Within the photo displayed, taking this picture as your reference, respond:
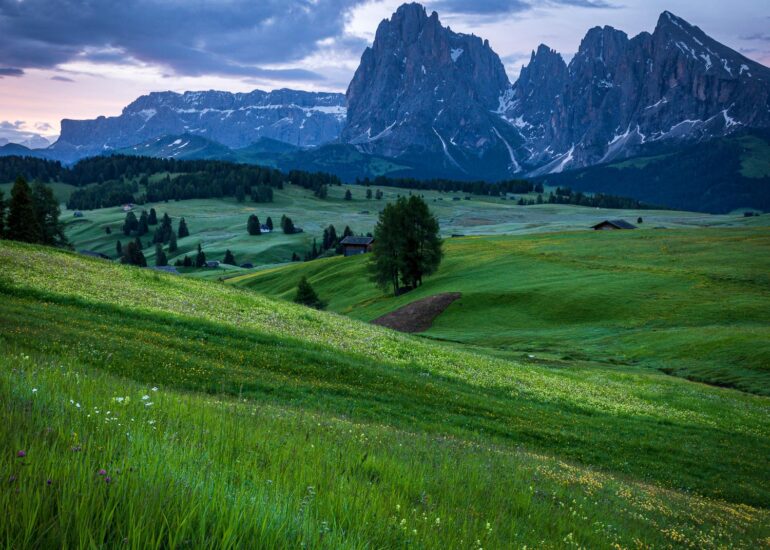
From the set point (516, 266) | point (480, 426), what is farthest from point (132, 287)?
point (516, 266)

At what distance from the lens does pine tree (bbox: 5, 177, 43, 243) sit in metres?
88.8

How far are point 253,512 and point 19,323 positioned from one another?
2129 cm

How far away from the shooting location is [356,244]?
168m

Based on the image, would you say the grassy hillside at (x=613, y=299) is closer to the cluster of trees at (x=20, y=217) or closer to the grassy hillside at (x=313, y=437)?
the grassy hillside at (x=313, y=437)

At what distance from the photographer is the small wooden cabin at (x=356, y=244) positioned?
167 m

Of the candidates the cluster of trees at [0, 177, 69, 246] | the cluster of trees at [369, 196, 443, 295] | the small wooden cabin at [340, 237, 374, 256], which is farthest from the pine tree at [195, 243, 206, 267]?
the cluster of trees at [369, 196, 443, 295]

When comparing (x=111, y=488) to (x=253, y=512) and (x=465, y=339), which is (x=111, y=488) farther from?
(x=465, y=339)

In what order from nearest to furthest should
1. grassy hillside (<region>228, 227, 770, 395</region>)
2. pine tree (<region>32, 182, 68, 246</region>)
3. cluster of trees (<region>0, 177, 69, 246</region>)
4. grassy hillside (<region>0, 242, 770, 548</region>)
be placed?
1. grassy hillside (<region>0, 242, 770, 548</region>)
2. grassy hillside (<region>228, 227, 770, 395</region>)
3. cluster of trees (<region>0, 177, 69, 246</region>)
4. pine tree (<region>32, 182, 68, 246</region>)

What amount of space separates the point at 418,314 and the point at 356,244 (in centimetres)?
8618

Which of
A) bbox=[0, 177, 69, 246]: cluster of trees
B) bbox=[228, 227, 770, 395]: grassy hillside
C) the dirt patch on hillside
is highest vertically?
bbox=[0, 177, 69, 246]: cluster of trees

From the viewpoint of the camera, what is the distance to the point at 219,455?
6.93m

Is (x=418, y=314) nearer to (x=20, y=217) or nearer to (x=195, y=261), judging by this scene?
(x=20, y=217)

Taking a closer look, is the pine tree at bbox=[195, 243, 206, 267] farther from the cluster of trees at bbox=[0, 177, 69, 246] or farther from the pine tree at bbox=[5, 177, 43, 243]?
the pine tree at bbox=[5, 177, 43, 243]

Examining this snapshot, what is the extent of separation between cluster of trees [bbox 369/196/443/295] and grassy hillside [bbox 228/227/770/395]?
4.61 meters
